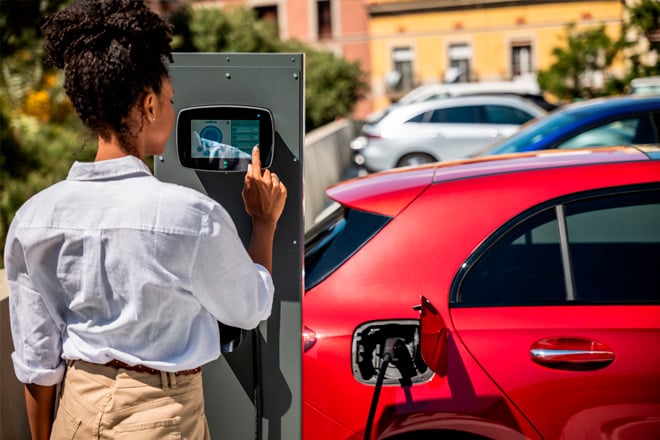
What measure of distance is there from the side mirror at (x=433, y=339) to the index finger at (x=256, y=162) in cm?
67

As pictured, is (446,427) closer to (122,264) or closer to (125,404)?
(125,404)

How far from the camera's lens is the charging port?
2.90 m

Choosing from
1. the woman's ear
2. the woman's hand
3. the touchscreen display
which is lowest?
the woman's hand

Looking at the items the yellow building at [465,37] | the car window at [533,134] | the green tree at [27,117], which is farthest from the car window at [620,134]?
the yellow building at [465,37]

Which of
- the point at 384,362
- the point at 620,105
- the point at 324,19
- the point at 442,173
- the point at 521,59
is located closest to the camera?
the point at 384,362

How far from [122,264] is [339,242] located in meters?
1.38

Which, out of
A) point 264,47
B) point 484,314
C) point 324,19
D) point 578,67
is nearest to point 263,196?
point 484,314

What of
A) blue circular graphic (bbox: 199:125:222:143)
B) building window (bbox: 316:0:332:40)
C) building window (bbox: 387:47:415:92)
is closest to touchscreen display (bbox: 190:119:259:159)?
blue circular graphic (bbox: 199:125:222:143)

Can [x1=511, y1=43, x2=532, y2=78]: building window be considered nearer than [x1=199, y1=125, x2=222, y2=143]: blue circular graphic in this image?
No

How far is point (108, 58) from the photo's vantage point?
1978 mm

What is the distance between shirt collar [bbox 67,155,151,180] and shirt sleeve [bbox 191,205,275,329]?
21cm

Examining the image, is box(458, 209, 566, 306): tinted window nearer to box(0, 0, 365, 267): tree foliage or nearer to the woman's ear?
the woman's ear

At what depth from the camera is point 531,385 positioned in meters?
2.85

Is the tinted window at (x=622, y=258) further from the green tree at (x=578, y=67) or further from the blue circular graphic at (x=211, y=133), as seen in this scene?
the green tree at (x=578, y=67)
